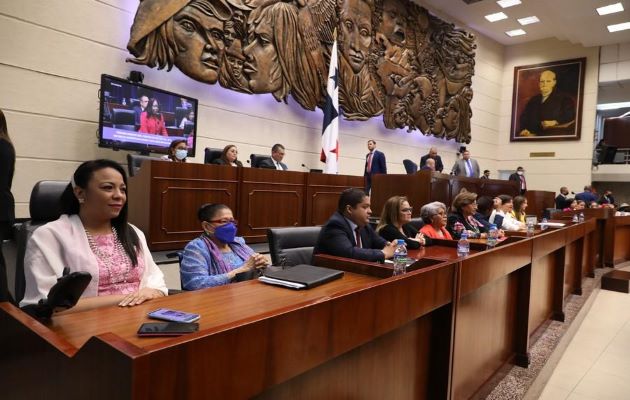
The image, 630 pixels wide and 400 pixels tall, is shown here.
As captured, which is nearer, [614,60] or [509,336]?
[509,336]

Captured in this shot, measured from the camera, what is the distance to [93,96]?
4762 mm

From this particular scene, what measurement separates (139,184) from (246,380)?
3363mm

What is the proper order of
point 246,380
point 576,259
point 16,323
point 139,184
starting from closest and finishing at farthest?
point 246,380 < point 16,323 < point 139,184 < point 576,259

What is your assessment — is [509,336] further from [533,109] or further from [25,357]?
[533,109]

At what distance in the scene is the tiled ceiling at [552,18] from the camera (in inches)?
372

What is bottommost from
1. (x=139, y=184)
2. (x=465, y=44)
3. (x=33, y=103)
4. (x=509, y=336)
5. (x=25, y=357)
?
(x=509, y=336)

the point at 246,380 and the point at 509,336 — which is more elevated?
the point at 246,380

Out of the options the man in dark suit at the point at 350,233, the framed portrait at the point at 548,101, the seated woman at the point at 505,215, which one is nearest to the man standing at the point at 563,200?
→ the framed portrait at the point at 548,101

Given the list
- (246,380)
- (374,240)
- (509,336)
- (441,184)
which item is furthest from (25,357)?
(441,184)

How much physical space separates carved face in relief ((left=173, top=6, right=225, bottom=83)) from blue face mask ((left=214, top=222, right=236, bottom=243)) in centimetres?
359

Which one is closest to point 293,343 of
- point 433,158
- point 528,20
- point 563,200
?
point 433,158

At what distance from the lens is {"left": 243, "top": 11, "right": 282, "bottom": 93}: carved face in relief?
18.8 ft

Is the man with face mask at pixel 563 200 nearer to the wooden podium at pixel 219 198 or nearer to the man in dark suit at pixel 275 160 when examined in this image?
the wooden podium at pixel 219 198

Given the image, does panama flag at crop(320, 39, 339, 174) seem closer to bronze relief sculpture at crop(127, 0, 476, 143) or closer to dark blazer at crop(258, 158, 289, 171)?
bronze relief sculpture at crop(127, 0, 476, 143)
